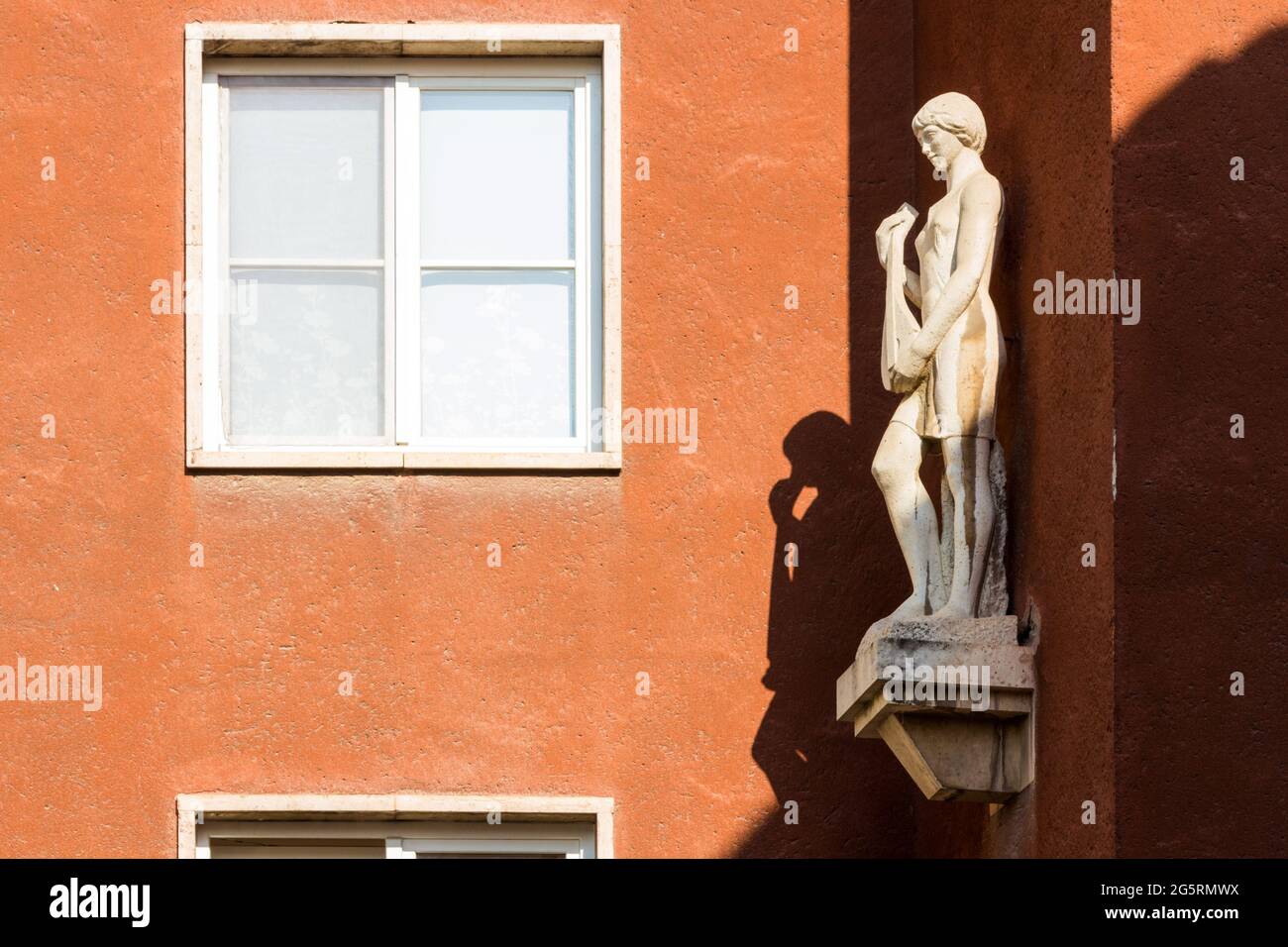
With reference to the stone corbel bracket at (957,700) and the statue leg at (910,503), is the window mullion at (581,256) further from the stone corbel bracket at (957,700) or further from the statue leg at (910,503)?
the stone corbel bracket at (957,700)

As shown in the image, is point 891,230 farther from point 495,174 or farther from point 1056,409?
point 495,174

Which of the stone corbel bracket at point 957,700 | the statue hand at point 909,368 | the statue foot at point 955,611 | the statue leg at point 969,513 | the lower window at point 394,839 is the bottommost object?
the lower window at point 394,839

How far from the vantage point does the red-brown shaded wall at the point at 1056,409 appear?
33.5ft

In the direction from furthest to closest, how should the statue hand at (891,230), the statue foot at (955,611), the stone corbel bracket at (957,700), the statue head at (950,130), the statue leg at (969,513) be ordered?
the statue hand at (891,230) → the statue head at (950,130) → the statue leg at (969,513) → the statue foot at (955,611) → the stone corbel bracket at (957,700)

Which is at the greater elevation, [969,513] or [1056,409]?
[1056,409]

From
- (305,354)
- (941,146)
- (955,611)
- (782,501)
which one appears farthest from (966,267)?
(305,354)

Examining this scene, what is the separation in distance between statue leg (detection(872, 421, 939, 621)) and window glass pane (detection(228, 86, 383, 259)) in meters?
2.84

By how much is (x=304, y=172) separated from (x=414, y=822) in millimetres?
3045

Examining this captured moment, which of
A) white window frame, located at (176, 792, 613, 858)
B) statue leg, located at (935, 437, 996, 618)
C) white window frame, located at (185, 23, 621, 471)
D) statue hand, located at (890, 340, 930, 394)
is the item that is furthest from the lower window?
statue hand, located at (890, 340, 930, 394)

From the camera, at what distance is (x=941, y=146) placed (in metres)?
11.6

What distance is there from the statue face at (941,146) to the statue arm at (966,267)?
29cm

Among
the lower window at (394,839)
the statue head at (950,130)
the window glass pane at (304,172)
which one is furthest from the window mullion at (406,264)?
the statue head at (950,130)

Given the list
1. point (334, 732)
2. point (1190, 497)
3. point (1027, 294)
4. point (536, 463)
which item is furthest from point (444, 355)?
point (1190, 497)
